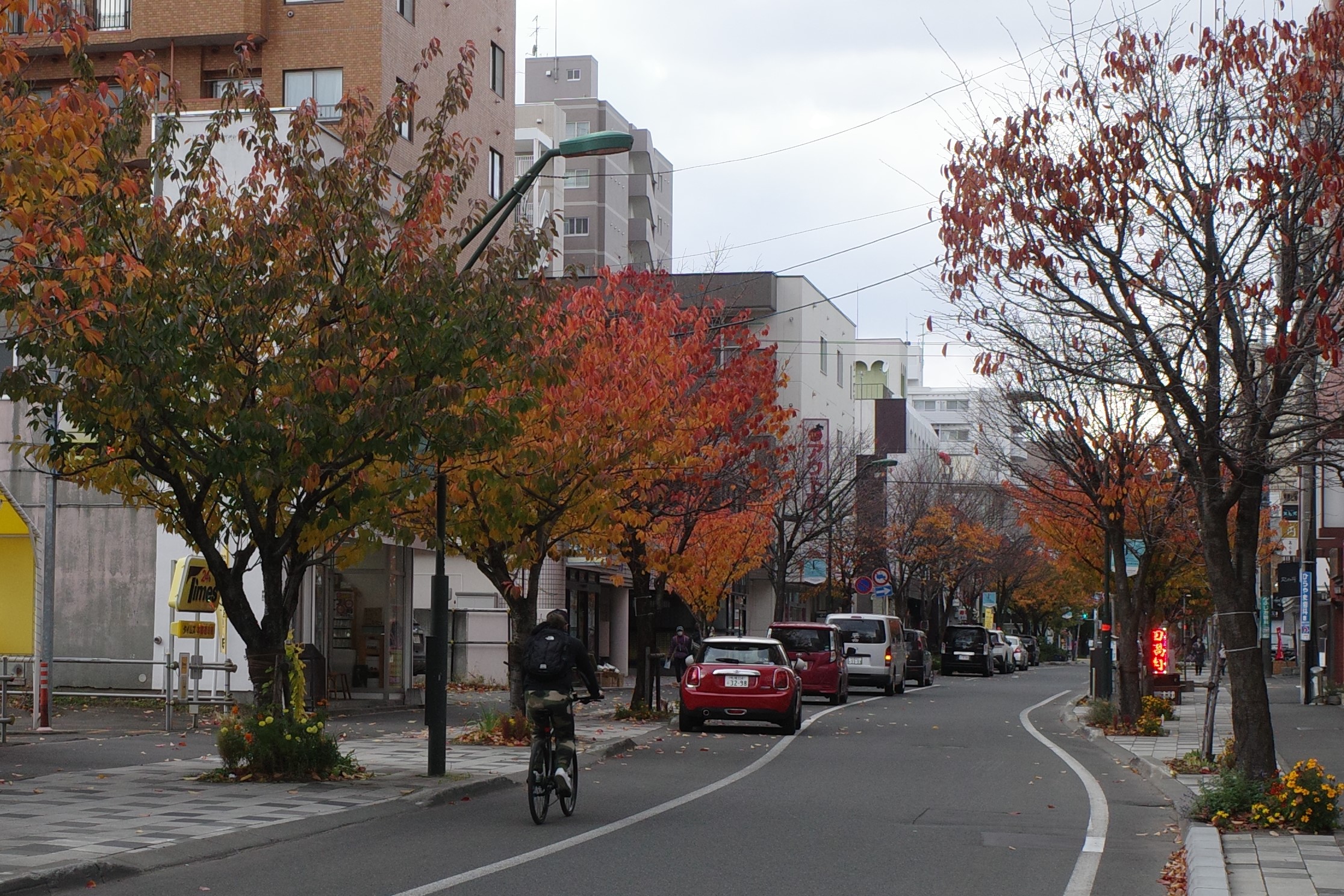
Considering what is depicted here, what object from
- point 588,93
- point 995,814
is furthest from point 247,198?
point 588,93

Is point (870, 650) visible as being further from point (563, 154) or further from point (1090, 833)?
point (1090, 833)

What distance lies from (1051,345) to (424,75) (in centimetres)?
3104

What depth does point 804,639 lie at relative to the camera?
115 ft

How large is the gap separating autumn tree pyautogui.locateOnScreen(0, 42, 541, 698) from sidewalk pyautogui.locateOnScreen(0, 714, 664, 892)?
1506mm

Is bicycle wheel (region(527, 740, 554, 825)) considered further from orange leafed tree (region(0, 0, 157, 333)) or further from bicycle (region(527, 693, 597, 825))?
orange leafed tree (region(0, 0, 157, 333))

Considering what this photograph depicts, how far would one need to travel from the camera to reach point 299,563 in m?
16.6

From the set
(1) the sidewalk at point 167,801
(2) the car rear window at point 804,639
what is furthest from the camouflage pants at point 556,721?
(2) the car rear window at point 804,639

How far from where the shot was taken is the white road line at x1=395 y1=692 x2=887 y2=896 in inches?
393

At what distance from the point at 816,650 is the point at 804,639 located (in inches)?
16.8

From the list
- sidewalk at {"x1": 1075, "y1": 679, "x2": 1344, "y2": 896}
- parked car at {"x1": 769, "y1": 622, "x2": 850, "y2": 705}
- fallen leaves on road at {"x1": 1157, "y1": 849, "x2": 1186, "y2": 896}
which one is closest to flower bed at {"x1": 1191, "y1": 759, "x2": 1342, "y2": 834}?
sidewalk at {"x1": 1075, "y1": 679, "x2": 1344, "y2": 896}

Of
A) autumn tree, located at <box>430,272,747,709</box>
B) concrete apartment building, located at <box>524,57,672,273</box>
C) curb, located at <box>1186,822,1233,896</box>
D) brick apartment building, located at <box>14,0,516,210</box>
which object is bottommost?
curb, located at <box>1186,822,1233,896</box>

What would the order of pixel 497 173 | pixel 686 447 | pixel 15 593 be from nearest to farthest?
1. pixel 686 447
2. pixel 15 593
3. pixel 497 173

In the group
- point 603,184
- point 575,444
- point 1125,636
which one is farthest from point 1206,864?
point 603,184

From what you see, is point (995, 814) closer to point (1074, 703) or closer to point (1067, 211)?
point (1067, 211)
